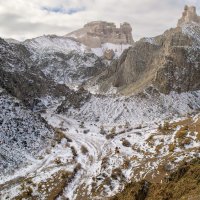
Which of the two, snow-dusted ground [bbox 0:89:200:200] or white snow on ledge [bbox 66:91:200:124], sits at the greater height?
white snow on ledge [bbox 66:91:200:124]

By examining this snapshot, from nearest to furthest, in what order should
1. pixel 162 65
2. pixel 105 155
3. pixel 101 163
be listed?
pixel 101 163 → pixel 105 155 → pixel 162 65

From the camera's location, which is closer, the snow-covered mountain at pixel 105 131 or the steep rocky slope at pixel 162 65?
the snow-covered mountain at pixel 105 131

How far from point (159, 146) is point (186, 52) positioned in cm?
7164

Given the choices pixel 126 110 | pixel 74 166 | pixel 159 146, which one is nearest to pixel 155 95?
pixel 126 110

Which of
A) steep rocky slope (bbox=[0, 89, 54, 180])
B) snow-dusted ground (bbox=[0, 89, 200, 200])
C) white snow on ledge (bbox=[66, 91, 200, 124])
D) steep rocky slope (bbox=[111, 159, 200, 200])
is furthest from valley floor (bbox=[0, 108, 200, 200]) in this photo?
white snow on ledge (bbox=[66, 91, 200, 124])

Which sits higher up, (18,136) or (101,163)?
(18,136)

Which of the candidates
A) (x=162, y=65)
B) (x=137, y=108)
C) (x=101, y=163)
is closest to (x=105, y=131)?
(x=137, y=108)

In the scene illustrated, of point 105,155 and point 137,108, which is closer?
point 105,155

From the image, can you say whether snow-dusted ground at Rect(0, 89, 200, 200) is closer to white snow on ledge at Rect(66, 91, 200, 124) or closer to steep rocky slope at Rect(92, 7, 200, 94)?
white snow on ledge at Rect(66, 91, 200, 124)

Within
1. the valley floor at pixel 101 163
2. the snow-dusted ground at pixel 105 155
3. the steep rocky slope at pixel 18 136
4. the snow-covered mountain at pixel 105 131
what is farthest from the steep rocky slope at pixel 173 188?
the steep rocky slope at pixel 18 136

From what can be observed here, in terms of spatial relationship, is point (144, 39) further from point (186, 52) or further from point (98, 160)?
point (98, 160)

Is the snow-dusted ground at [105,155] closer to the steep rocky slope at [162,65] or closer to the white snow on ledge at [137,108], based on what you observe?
the white snow on ledge at [137,108]

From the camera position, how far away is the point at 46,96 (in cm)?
12900

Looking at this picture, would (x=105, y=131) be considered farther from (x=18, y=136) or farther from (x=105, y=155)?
(x=18, y=136)
